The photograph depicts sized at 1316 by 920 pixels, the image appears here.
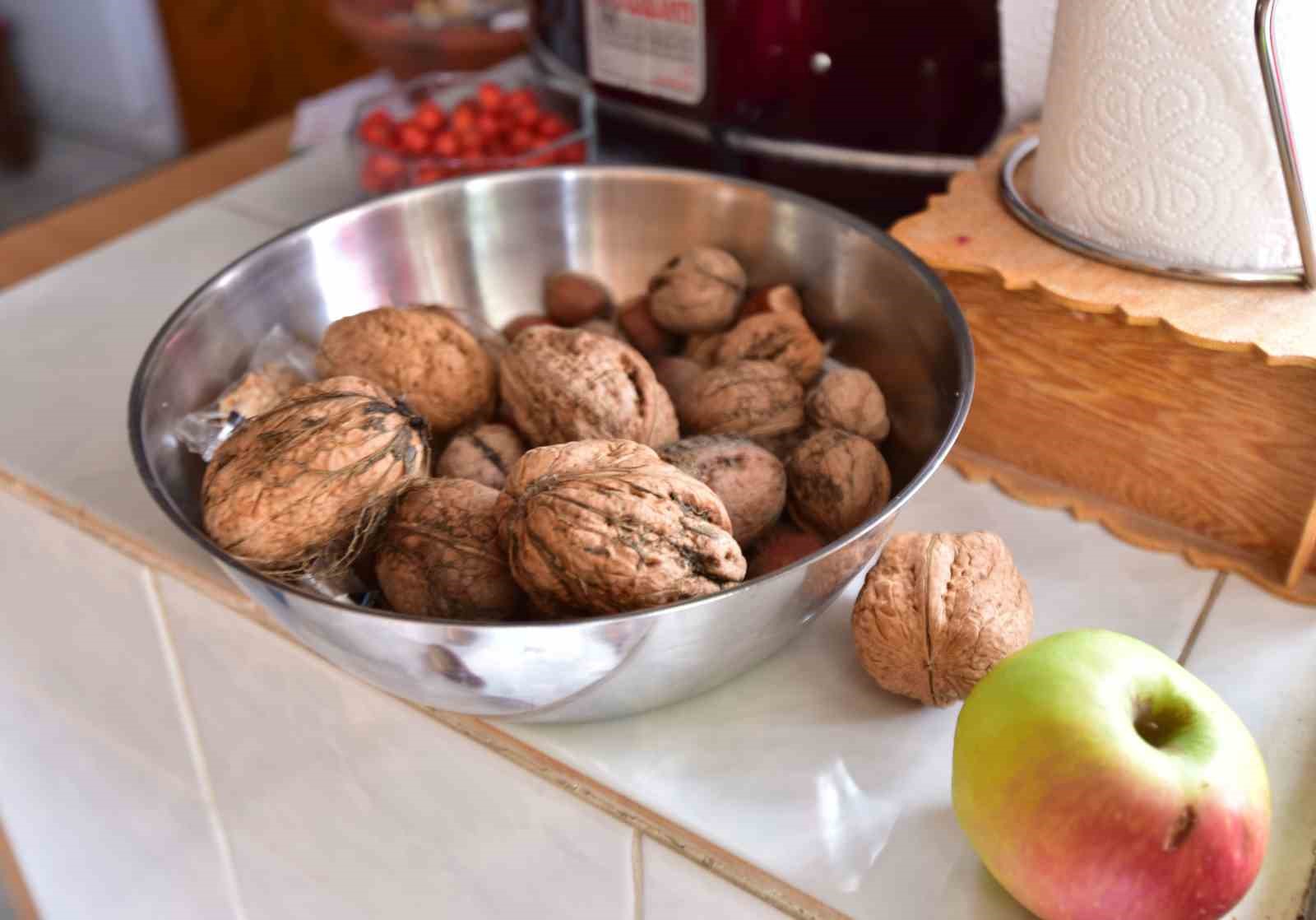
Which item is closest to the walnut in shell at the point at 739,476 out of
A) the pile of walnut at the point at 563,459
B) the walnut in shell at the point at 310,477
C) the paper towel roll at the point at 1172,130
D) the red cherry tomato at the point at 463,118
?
the pile of walnut at the point at 563,459

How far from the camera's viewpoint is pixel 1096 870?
34cm

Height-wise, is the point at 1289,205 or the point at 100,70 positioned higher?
the point at 1289,205

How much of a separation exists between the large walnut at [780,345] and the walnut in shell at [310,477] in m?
0.19

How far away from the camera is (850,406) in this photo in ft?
1.74

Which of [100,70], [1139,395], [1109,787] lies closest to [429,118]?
[1139,395]

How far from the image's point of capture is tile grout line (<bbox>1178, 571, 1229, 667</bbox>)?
49 cm

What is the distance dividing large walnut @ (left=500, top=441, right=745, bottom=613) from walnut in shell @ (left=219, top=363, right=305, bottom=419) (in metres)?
0.19

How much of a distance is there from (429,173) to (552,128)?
10 cm

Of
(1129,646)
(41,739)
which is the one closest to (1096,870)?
(1129,646)

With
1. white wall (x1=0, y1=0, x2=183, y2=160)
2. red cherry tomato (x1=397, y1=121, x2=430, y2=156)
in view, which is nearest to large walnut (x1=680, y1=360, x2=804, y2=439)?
red cherry tomato (x1=397, y1=121, x2=430, y2=156)

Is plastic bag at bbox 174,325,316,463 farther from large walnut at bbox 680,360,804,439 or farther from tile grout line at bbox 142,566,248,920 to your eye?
large walnut at bbox 680,360,804,439

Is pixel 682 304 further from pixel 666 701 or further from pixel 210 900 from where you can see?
pixel 210 900

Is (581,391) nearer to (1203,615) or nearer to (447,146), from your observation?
(1203,615)

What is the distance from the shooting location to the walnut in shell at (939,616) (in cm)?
42
